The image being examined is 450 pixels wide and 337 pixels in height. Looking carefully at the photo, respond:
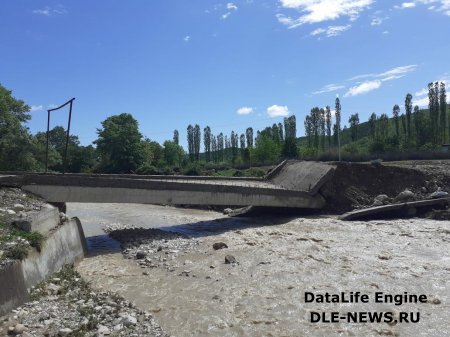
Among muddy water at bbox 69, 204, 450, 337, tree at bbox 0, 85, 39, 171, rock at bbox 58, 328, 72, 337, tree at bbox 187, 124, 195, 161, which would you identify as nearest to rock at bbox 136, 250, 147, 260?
muddy water at bbox 69, 204, 450, 337

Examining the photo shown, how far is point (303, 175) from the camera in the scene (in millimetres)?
28500

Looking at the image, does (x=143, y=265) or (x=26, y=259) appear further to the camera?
(x=143, y=265)

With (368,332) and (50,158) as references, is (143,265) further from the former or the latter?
(50,158)

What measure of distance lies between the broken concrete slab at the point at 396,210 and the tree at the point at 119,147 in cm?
4585

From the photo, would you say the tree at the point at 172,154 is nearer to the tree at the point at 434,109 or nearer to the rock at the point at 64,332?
the tree at the point at 434,109

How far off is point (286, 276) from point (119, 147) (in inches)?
2235

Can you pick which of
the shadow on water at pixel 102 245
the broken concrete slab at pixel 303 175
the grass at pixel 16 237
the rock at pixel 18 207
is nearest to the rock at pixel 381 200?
the broken concrete slab at pixel 303 175

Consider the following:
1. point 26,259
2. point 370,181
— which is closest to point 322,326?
point 26,259

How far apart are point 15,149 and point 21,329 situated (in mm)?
35345

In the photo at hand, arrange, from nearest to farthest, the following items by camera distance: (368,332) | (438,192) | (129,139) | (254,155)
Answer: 1. (368,332)
2. (438,192)
3. (129,139)
4. (254,155)

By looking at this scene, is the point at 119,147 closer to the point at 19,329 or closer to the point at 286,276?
the point at 286,276

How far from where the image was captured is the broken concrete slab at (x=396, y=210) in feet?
79.5

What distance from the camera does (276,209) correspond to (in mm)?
27781

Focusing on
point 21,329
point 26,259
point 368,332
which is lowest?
point 368,332
